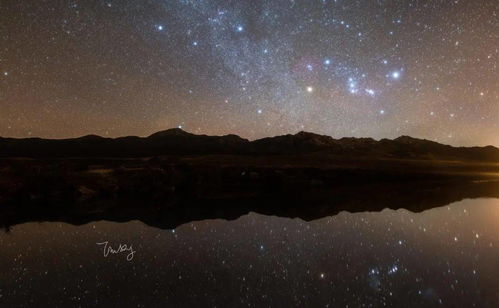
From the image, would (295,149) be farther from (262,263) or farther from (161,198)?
(262,263)

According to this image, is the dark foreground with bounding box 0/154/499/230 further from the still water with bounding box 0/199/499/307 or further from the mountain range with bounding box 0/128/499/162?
the mountain range with bounding box 0/128/499/162

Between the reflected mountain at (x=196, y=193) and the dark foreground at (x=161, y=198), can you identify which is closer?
the dark foreground at (x=161, y=198)

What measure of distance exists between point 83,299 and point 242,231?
10.9 meters

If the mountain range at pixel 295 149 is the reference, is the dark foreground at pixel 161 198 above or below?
below

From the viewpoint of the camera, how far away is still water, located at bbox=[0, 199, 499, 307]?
10695mm

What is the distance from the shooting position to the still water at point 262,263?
10.7 metres

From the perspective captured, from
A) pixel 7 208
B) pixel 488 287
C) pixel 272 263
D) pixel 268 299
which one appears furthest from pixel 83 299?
pixel 7 208

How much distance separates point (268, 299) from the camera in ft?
34.6

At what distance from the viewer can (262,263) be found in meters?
14.6
